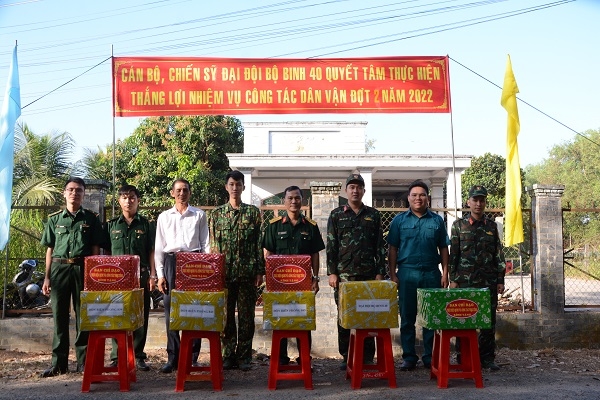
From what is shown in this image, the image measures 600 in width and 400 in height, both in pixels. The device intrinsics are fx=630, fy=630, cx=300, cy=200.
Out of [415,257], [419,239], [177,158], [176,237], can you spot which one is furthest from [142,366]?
[177,158]

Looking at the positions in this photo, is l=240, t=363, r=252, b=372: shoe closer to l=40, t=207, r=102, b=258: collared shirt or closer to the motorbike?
l=40, t=207, r=102, b=258: collared shirt

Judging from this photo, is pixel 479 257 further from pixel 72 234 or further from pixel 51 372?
pixel 51 372

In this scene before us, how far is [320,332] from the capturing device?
730cm

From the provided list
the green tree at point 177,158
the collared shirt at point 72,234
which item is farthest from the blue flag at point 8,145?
the green tree at point 177,158

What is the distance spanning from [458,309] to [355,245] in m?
1.14

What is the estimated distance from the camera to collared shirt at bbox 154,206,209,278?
5.71 metres

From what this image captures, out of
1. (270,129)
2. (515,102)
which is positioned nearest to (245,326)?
A: (515,102)

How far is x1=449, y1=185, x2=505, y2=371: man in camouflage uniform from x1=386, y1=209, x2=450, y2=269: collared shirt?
0.61 feet

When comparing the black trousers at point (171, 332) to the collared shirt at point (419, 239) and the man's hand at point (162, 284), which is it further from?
the collared shirt at point (419, 239)

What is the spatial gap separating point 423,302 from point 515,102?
316cm

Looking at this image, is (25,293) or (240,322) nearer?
(240,322)

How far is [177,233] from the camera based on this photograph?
5.73m

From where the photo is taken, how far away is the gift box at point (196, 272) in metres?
5.01

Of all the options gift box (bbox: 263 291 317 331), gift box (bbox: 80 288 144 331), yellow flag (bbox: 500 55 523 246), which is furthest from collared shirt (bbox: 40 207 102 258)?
yellow flag (bbox: 500 55 523 246)
